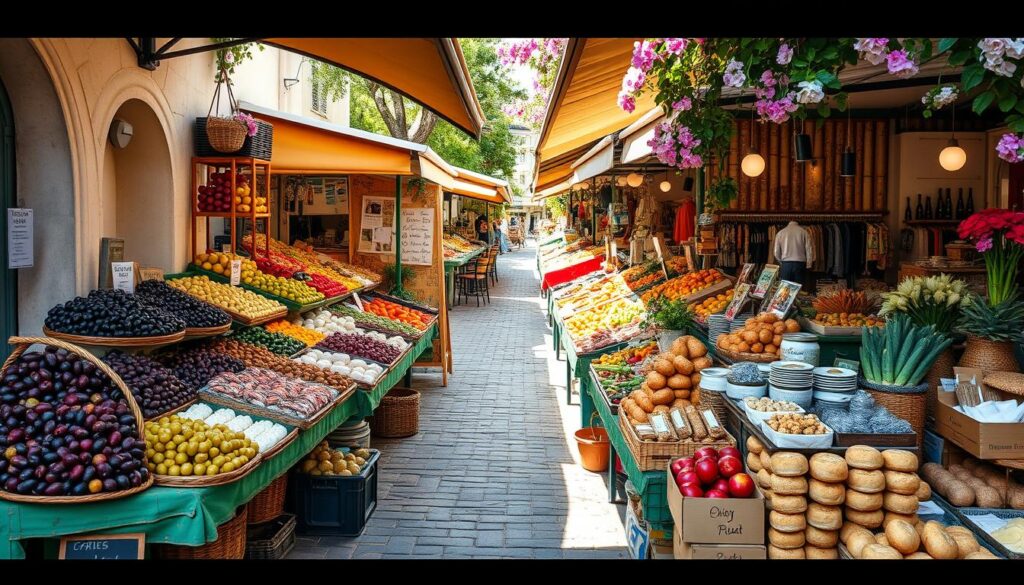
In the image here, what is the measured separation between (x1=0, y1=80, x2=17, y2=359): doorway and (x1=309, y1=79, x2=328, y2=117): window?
11162 mm

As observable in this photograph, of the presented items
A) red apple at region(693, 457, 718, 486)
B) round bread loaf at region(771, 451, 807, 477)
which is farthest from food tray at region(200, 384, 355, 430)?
round bread loaf at region(771, 451, 807, 477)

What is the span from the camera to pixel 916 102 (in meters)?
10.7

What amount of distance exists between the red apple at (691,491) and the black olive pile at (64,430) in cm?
265

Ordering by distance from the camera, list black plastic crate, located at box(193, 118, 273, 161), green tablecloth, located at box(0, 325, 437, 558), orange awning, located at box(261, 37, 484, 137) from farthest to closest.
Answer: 1. black plastic crate, located at box(193, 118, 273, 161)
2. orange awning, located at box(261, 37, 484, 137)
3. green tablecloth, located at box(0, 325, 437, 558)

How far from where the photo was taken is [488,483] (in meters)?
6.93

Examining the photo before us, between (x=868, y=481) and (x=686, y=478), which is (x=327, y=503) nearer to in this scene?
(x=686, y=478)

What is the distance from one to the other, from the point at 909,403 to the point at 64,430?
4.57m

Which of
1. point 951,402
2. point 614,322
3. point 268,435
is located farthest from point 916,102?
point 268,435

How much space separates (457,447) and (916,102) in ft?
25.2

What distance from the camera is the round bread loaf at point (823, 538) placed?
3836 millimetres

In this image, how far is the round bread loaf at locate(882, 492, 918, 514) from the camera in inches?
148

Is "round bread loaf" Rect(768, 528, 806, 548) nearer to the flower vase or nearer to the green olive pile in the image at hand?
the flower vase

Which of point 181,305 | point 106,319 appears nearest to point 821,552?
point 106,319

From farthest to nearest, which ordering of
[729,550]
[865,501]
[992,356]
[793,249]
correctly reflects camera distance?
[793,249] → [992,356] → [729,550] → [865,501]
